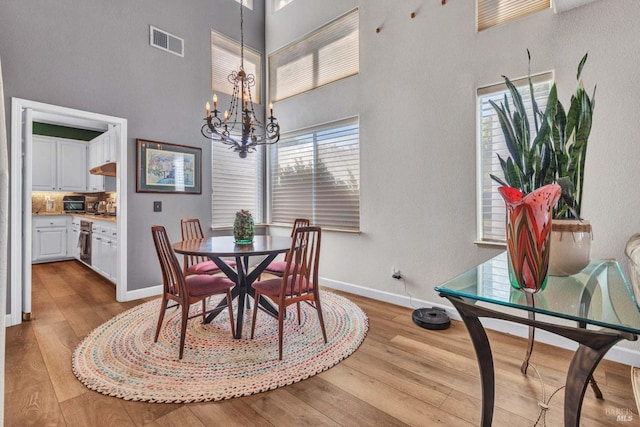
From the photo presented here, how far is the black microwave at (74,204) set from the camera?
229 inches

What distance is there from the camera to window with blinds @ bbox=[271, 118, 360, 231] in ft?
12.3

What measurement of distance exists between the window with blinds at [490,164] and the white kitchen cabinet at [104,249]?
4.04m

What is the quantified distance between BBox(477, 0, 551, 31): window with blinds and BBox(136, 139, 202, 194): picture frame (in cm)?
348

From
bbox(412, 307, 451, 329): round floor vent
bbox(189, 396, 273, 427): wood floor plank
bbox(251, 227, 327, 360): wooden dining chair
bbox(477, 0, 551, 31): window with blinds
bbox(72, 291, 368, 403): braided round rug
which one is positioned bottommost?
bbox(189, 396, 273, 427): wood floor plank

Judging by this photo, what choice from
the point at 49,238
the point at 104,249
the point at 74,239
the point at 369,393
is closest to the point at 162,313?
the point at 369,393

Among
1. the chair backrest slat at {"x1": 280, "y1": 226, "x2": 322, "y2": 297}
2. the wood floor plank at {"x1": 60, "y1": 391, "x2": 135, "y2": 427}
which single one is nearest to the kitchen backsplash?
the wood floor plank at {"x1": 60, "y1": 391, "x2": 135, "y2": 427}

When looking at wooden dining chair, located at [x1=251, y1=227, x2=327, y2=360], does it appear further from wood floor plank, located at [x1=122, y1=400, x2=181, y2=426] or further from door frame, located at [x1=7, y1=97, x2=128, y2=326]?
door frame, located at [x1=7, y1=97, x2=128, y2=326]

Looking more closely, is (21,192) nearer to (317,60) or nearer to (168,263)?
Answer: (168,263)

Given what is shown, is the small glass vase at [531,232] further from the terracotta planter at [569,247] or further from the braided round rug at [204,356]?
the braided round rug at [204,356]

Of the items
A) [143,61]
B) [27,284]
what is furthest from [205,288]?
[143,61]

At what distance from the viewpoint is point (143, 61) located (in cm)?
354

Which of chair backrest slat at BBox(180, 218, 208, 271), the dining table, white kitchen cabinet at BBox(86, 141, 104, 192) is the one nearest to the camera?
the dining table

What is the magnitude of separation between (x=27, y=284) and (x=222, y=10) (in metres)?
4.06

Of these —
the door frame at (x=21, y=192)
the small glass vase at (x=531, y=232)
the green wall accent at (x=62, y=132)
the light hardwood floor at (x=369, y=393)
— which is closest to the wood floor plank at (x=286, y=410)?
the light hardwood floor at (x=369, y=393)
